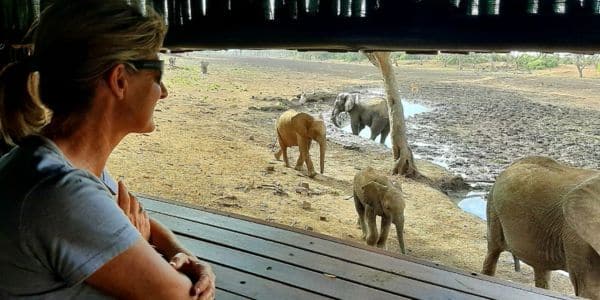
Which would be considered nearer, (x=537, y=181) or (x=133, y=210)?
(x=133, y=210)

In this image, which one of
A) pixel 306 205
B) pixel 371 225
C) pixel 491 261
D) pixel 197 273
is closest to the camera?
pixel 197 273

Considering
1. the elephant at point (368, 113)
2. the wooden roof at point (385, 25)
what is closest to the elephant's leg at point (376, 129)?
the elephant at point (368, 113)

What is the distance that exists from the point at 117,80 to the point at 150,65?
0.06 m

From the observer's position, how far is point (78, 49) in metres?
0.84

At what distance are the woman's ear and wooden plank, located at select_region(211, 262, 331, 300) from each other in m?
1.25

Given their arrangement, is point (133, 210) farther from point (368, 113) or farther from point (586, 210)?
point (368, 113)

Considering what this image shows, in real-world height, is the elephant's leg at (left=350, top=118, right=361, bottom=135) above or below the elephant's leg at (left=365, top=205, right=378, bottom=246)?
below

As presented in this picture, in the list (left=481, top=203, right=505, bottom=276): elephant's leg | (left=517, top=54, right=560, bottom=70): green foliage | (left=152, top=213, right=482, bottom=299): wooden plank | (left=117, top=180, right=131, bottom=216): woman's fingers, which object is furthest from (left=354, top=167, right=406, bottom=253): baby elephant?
(left=517, top=54, right=560, bottom=70): green foliage

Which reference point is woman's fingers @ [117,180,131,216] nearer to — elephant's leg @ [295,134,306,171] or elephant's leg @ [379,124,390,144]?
elephant's leg @ [295,134,306,171]

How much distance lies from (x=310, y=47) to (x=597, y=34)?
85cm

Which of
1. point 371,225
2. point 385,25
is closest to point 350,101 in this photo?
point 371,225

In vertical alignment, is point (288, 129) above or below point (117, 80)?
below

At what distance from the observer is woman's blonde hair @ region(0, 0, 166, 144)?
84 cm

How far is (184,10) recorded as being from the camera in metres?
2.23
